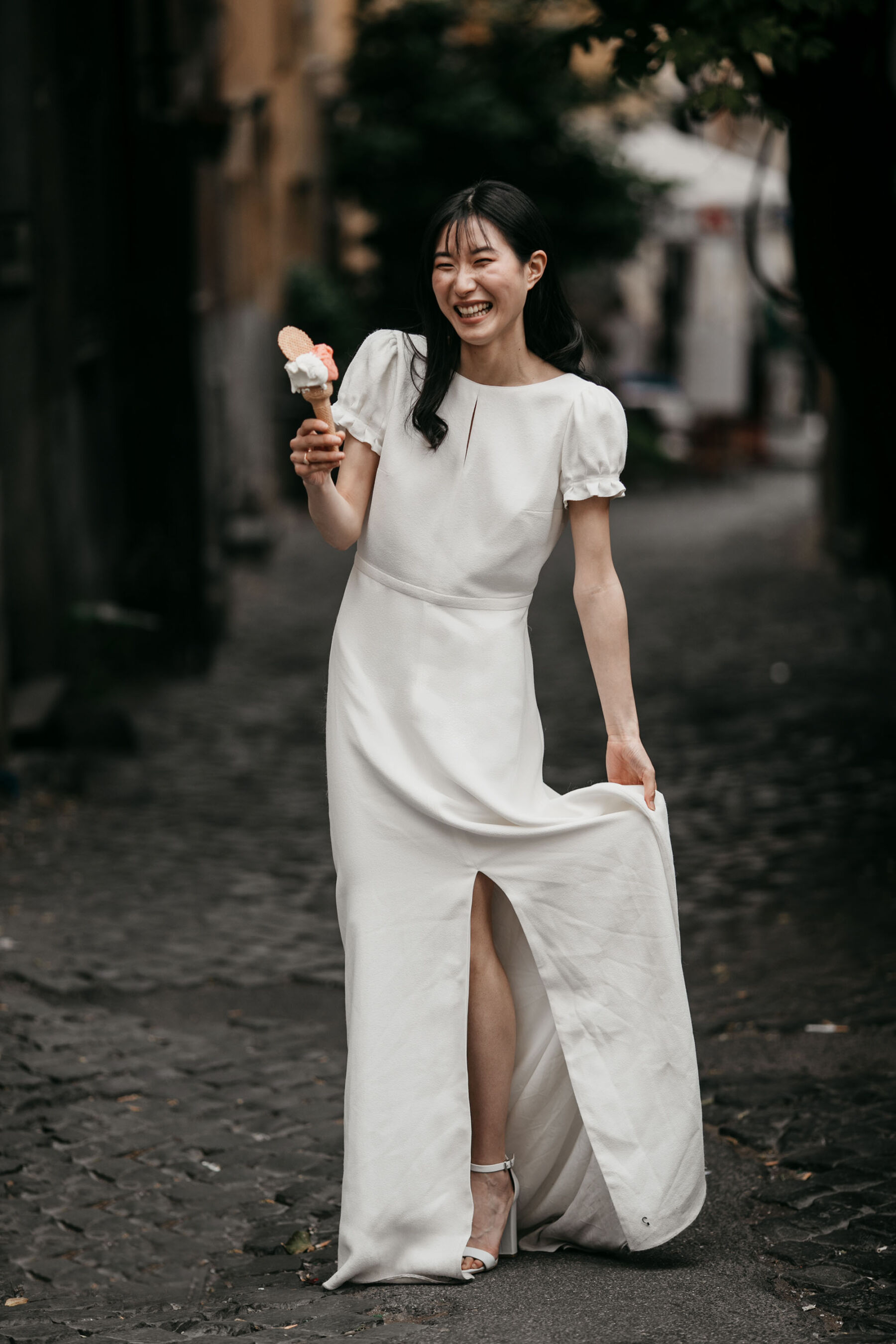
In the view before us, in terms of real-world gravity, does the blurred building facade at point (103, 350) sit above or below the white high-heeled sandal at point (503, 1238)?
above

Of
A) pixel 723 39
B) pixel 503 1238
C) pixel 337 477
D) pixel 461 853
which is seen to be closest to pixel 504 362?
pixel 337 477

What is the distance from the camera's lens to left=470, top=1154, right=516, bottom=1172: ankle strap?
342cm

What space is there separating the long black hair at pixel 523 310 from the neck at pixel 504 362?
26mm

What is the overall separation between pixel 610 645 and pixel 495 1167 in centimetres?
101

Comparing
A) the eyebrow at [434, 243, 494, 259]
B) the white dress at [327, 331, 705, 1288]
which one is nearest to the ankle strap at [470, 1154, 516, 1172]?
the white dress at [327, 331, 705, 1288]

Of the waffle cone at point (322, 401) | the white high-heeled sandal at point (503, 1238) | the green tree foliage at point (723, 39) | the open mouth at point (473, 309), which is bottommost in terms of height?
the white high-heeled sandal at point (503, 1238)

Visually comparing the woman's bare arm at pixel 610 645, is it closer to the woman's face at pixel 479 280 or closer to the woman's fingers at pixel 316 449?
the woman's face at pixel 479 280

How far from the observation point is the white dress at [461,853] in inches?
129

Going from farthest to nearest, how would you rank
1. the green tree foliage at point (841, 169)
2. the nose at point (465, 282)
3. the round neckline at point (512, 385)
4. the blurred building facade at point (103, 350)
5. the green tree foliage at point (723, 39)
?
the blurred building facade at point (103, 350)
the green tree foliage at point (841, 169)
the green tree foliage at point (723, 39)
the round neckline at point (512, 385)
the nose at point (465, 282)

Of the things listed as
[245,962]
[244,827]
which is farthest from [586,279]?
[245,962]

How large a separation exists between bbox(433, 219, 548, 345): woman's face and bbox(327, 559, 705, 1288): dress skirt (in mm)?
496

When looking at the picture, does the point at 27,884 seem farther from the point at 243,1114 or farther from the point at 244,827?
the point at 243,1114

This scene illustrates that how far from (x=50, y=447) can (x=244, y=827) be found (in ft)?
8.44

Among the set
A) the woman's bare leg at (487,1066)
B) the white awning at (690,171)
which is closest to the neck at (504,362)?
the woman's bare leg at (487,1066)
